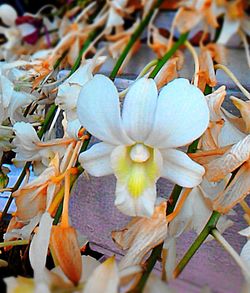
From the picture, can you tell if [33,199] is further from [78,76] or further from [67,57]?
[67,57]

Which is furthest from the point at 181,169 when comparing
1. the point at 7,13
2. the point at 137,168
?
the point at 7,13

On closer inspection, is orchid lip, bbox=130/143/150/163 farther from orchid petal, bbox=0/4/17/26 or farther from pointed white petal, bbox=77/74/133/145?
orchid petal, bbox=0/4/17/26

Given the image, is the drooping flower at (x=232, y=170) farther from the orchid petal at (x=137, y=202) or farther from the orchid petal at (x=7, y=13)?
the orchid petal at (x=7, y=13)

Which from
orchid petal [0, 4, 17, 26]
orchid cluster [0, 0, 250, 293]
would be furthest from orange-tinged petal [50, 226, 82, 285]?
orchid petal [0, 4, 17, 26]

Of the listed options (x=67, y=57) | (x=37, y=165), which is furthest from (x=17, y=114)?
(x=67, y=57)

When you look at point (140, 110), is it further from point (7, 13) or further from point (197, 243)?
point (7, 13)

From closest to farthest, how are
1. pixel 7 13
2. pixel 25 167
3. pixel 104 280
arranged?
pixel 104 280 → pixel 25 167 → pixel 7 13
